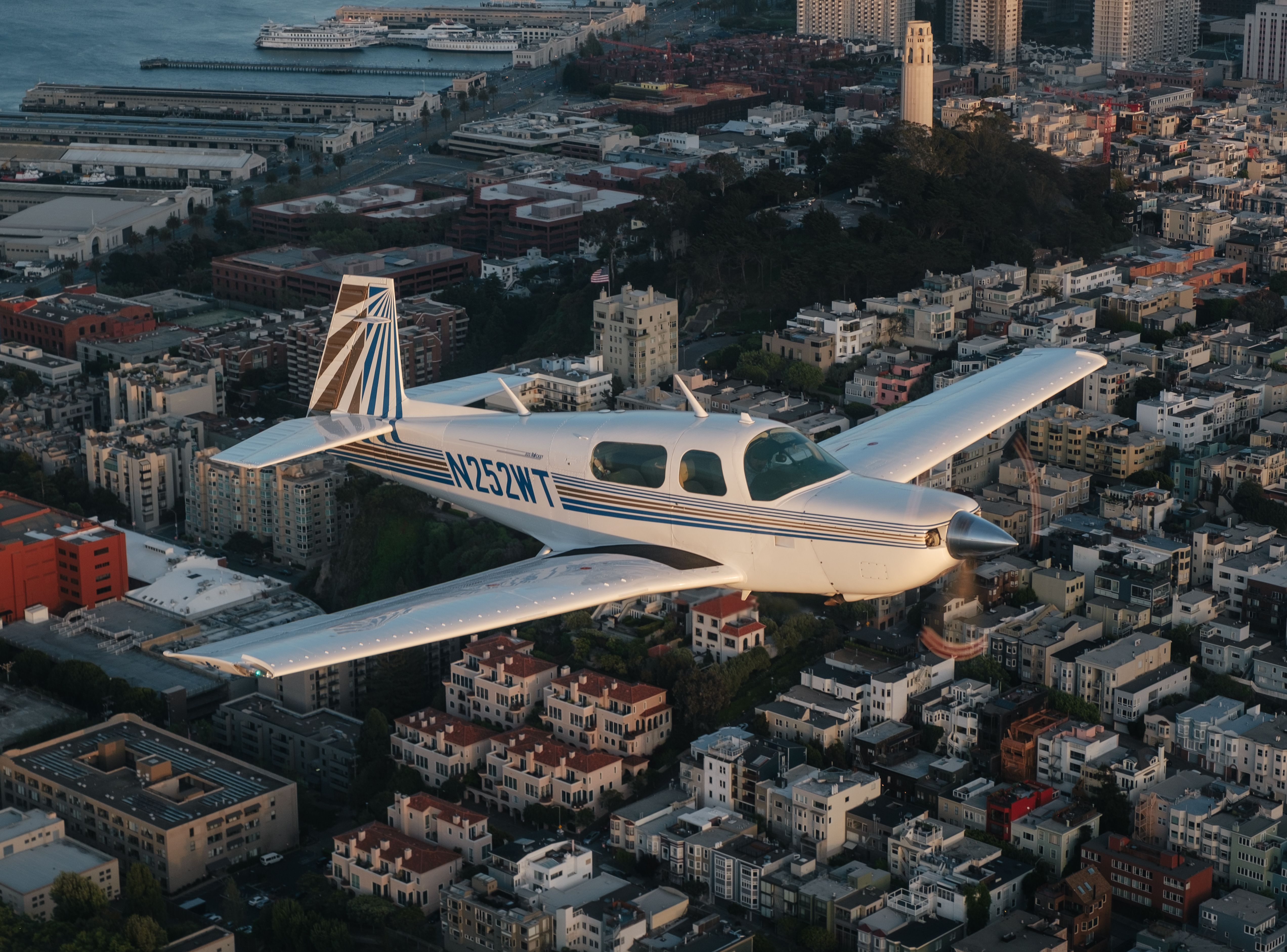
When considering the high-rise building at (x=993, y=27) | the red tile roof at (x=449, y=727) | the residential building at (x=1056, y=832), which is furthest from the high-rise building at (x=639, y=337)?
the high-rise building at (x=993, y=27)

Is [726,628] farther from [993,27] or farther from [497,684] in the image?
[993,27]

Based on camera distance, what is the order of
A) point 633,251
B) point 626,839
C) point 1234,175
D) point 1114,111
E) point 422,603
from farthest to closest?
point 1114,111 < point 1234,175 < point 633,251 < point 626,839 < point 422,603

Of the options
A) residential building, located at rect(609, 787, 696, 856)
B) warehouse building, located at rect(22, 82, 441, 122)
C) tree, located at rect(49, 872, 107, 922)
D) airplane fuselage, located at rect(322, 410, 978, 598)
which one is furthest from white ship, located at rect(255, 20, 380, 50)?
airplane fuselage, located at rect(322, 410, 978, 598)

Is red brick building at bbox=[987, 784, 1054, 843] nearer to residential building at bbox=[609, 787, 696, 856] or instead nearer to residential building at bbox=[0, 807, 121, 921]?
residential building at bbox=[609, 787, 696, 856]

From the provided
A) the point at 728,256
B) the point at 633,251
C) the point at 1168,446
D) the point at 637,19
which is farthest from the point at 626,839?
the point at 637,19

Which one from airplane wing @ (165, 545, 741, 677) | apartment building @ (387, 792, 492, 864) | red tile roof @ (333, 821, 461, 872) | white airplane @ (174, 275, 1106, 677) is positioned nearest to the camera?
airplane wing @ (165, 545, 741, 677)

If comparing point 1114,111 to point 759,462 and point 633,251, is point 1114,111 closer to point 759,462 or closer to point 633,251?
point 633,251
